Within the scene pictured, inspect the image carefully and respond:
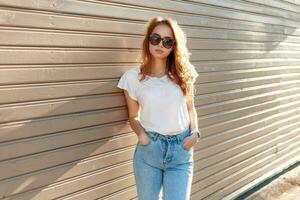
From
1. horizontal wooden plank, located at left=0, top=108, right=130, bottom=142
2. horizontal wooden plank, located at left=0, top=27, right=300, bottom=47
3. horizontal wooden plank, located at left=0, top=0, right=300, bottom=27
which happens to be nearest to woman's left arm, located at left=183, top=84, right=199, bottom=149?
horizontal wooden plank, located at left=0, top=108, right=130, bottom=142

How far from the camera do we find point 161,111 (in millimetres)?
3547

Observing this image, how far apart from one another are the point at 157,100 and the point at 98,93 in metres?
0.44

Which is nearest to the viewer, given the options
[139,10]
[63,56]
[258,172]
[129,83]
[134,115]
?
[63,56]

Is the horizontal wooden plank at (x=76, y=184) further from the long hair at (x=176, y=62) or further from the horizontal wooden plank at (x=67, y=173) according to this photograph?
the long hair at (x=176, y=62)

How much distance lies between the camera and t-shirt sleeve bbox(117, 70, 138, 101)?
11.7ft

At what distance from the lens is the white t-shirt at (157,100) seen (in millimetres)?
3529

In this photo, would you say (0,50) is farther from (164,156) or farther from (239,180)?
(239,180)

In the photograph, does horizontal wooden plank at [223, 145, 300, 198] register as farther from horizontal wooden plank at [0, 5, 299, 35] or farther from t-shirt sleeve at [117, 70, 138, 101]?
t-shirt sleeve at [117, 70, 138, 101]


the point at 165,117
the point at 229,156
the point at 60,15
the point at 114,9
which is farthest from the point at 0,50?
the point at 229,156

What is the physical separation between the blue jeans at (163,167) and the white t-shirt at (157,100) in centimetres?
7

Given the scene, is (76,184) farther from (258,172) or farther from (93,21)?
(258,172)

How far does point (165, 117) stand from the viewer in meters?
3.54

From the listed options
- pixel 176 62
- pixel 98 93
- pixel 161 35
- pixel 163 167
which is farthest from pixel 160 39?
pixel 163 167

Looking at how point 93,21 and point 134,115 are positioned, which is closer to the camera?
point 93,21
